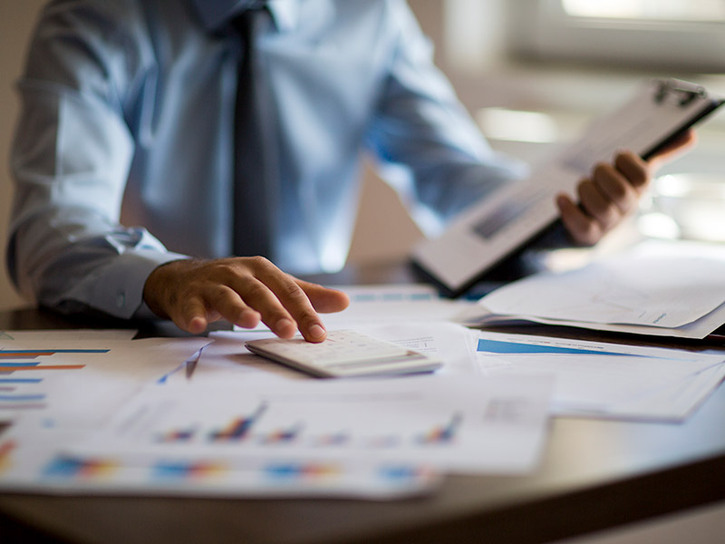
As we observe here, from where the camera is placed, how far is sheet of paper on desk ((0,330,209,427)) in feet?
1.41

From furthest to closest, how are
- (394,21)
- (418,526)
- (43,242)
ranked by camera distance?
(394,21)
(43,242)
(418,526)

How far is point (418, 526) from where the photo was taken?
0.98 ft

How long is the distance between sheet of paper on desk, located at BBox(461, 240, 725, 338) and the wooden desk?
25 centimetres

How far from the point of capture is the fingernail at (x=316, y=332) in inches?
21.8

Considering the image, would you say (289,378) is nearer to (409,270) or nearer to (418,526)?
(418,526)

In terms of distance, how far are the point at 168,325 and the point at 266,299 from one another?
0.49 ft

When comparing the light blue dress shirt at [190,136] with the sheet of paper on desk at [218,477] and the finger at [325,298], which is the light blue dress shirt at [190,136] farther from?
the sheet of paper on desk at [218,477]

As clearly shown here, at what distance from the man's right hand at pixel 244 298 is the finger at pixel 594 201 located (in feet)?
1.28

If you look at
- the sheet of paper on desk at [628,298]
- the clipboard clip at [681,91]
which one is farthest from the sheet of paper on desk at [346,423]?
the clipboard clip at [681,91]

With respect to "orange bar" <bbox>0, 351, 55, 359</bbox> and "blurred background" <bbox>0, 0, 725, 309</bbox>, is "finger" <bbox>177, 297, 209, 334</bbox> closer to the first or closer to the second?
"orange bar" <bbox>0, 351, 55, 359</bbox>

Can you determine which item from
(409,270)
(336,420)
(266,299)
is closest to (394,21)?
(409,270)

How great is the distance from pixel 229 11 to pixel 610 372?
75 cm

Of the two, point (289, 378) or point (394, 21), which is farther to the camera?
point (394, 21)

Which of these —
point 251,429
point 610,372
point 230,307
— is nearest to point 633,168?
point 610,372
